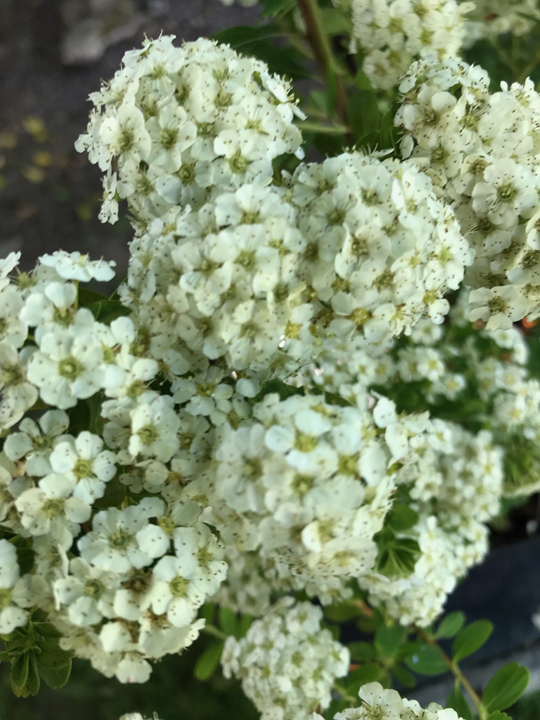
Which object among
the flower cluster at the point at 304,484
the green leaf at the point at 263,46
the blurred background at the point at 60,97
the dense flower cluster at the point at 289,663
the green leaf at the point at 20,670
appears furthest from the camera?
the blurred background at the point at 60,97

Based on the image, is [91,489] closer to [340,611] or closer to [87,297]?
[87,297]

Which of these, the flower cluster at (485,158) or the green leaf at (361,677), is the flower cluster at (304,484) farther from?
the green leaf at (361,677)

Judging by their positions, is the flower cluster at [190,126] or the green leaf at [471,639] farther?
the green leaf at [471,639]

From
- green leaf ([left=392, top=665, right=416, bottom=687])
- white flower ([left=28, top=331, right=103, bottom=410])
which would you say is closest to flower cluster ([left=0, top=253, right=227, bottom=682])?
white flower ([left=28, top=331, right=103, bottom=410])

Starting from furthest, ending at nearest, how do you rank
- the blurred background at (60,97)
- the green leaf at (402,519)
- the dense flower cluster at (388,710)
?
the blurred background at (60,97), the green leaf at (402,519), the dense flower cluster at (388,710)

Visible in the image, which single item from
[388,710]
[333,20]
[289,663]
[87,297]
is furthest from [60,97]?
[388,710]

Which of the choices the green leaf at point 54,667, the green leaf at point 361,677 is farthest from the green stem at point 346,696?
the green leaf at point 54,667
